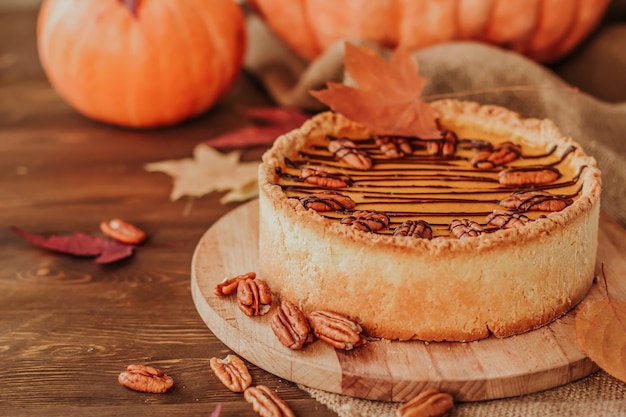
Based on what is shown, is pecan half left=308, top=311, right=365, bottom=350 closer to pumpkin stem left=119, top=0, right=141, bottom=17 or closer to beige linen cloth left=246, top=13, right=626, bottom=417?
beige linen cloth left=246, top=13, right=626, bottom=417

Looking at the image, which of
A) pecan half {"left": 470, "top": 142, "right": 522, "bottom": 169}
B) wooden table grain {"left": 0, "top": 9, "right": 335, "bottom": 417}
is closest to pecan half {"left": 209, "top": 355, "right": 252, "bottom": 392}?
wooden table grain {"left": 0, "top": 9, "right": 335, "bottom": 417}

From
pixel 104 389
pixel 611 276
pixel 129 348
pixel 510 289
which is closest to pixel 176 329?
pixel 129 348

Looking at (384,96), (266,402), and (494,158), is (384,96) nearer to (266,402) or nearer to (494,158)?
(494,158)

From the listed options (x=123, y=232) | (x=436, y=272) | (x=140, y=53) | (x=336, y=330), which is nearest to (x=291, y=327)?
(x=336, y=330)

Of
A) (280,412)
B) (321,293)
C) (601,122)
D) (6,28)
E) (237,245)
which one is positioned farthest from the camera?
(6,28)

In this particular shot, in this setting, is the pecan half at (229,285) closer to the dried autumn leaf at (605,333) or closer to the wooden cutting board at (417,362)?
the wooden cutting board at (417,362)

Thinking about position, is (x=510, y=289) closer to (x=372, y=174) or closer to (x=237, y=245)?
(x=372, y=174)
